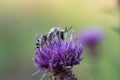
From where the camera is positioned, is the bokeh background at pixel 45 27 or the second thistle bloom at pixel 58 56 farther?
the bokeh background at pixel 45 27

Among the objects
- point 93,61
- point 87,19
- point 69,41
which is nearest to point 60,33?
point 69,41

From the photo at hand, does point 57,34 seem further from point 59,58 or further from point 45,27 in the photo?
point 45,27

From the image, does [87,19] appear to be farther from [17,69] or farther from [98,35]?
[98,35]

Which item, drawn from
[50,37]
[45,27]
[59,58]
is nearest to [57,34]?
[50,37]

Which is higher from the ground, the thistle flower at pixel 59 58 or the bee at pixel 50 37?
the bee at pixel 50 37

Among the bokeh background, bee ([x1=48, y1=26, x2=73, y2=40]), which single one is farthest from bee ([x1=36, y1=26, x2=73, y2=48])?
the bokeh background

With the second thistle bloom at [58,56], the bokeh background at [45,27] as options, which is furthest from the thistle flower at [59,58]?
the bokeh background at [45,27]

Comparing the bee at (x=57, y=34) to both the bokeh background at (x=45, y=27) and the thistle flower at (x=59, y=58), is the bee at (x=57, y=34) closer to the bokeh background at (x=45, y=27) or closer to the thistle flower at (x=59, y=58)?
the thistle flower at (x=59, y=58)
